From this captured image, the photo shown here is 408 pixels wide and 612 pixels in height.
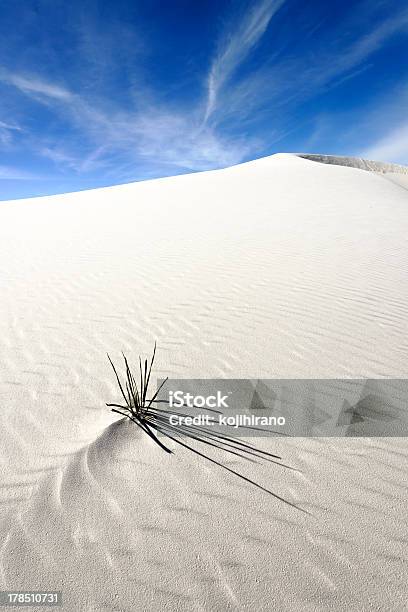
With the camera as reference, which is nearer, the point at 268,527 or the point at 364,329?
the point at 268,527

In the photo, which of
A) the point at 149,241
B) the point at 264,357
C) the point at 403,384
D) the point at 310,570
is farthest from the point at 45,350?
the point at 149,241

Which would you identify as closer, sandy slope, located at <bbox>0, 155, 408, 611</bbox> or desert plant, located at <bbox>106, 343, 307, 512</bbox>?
sandy slope, located at <bbox>0, 155, 408, 611</bbox>

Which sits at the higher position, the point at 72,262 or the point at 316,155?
the point at 316,155

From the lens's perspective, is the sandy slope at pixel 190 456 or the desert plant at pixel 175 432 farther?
the desert plant at pixel 175 432

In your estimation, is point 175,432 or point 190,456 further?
point 175,432

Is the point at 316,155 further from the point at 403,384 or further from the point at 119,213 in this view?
the point at 403,384

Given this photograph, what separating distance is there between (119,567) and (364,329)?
330 cm

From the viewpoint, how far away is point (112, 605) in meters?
1.34

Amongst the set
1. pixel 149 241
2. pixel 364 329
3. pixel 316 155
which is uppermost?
pixel 316 155

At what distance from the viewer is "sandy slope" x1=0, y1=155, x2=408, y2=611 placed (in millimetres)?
1425

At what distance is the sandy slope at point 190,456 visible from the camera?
1425 millimetres

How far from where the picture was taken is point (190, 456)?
2018 mm

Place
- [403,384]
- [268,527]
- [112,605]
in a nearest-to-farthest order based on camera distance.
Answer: [112,605] < [268,527] < [403,384]

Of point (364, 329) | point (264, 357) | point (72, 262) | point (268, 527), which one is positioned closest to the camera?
point (268, 527)
